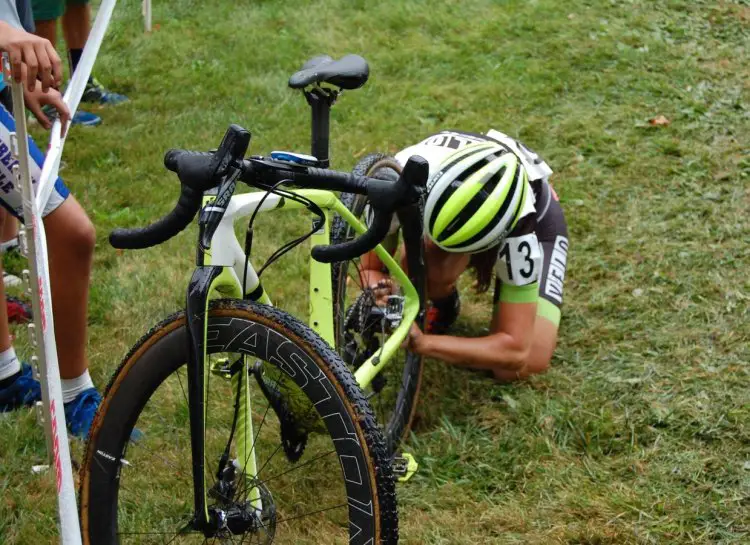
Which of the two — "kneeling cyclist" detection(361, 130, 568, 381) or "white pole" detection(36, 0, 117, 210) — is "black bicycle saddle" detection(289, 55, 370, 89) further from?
"white pole" detection(36, 0, 117, 210)

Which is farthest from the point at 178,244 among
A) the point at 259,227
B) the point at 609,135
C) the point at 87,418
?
the point at 609,135

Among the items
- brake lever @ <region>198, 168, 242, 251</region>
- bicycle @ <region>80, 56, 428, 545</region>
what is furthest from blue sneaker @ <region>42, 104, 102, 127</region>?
brake lever @ <region>198, 168, 242, 251</region>

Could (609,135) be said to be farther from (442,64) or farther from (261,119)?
(261,119)

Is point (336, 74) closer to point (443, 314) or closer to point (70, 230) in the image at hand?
point (70, 230)

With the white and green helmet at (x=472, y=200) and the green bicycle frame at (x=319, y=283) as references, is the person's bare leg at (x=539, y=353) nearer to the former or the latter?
the white and green helmet at (x=472, y=200)

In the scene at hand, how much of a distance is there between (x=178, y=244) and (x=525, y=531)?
9.34ft

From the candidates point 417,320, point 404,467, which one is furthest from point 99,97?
point 404,467

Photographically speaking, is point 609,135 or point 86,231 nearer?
point 86,231

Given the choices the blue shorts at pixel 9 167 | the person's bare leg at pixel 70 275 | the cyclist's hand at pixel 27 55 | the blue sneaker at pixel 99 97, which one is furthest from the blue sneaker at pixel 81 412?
the blue sneaker at pixel 99 97

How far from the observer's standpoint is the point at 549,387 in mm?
3840

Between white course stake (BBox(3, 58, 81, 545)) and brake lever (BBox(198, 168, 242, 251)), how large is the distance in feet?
1.62

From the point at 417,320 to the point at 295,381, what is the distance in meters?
1.36

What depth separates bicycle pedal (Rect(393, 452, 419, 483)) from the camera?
3145 mm

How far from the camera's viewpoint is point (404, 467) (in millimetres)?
3166
